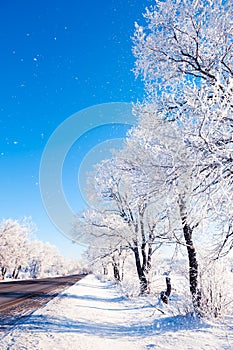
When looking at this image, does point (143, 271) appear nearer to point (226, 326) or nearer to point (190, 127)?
point (226, 326)

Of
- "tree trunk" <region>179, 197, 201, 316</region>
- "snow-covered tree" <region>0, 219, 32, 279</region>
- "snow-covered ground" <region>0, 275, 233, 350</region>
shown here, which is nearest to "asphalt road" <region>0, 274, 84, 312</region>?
"snow-covered ground" <region>0, 275, 233, 350</region>

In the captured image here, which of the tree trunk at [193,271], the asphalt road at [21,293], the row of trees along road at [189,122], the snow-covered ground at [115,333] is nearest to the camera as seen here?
the row of trees along road at [189,122]

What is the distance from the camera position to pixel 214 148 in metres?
3.72

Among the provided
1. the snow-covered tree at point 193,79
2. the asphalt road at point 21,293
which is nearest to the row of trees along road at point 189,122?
the snow-covered tree at point 193,79

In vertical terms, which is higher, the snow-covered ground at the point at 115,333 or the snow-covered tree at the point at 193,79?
the snow-covered tree at the point at 193,79

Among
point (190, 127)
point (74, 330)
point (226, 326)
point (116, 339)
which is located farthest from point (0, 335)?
point (190, 127)

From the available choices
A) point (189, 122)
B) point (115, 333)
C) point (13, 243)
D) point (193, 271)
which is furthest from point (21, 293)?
point (13, 243)

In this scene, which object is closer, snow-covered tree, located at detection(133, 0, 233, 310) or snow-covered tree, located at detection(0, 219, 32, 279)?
snow-covered tree, located at detection(133, 0, 233, 310)

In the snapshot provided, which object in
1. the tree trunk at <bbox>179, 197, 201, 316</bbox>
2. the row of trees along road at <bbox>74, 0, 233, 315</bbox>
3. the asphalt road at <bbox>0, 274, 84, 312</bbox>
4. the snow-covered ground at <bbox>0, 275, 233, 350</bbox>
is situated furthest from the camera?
the asphalt road at <bbox>0, 274, 84, 312</bbox>

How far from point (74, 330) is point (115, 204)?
9.28 meters

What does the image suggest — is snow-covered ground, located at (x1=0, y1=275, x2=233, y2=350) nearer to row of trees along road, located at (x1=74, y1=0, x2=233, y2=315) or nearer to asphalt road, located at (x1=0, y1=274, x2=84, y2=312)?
row of trees along road, located at (x1=74, y1=0, x2=233, y2=315)

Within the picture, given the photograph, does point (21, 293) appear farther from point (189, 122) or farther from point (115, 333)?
point (189, 122)

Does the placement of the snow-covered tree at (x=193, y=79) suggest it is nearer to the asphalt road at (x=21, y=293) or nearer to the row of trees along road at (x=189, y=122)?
the row of trees along road at (x=189, y=122)

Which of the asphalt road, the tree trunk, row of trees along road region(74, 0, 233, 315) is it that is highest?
row of trees along road region(74, 0, 233, 315)
